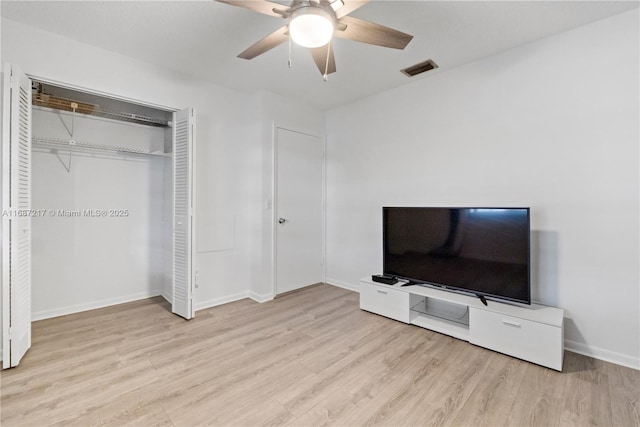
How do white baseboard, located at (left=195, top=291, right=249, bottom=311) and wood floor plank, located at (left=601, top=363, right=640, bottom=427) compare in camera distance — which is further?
white baseboard, located at (left=195, top=291, right=249, bottom=311)

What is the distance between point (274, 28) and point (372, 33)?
93 centimetres

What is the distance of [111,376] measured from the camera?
6.57ft

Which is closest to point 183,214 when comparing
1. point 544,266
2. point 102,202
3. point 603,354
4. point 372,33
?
point 102,202

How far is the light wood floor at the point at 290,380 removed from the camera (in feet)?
5.41

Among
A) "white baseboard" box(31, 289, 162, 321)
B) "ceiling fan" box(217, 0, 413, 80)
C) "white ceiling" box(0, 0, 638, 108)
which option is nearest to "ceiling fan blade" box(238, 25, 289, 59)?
"ceiling fan" box(217, 0, 413, 80)

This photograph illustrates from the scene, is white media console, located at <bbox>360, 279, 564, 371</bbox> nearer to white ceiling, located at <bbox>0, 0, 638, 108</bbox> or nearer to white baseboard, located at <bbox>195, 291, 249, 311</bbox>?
white baseboard, located at <bbox>195, 291, 249, 311</bbox>

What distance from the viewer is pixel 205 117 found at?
3361mm

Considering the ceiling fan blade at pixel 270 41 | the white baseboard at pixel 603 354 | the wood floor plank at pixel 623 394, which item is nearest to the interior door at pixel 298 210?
the ceiling fan blade at pixel 270 41

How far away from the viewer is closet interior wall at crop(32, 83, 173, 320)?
2.97 meters

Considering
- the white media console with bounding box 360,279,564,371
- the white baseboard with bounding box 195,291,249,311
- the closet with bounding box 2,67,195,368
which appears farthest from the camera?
the white baseboard with bounding box 195,291,249,311

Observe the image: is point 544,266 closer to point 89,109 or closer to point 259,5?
point 259,5

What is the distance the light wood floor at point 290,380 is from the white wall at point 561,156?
1.72 ft

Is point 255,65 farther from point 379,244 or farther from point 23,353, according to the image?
point 23,353

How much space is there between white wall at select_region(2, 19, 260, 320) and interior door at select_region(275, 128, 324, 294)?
15.8 inches
